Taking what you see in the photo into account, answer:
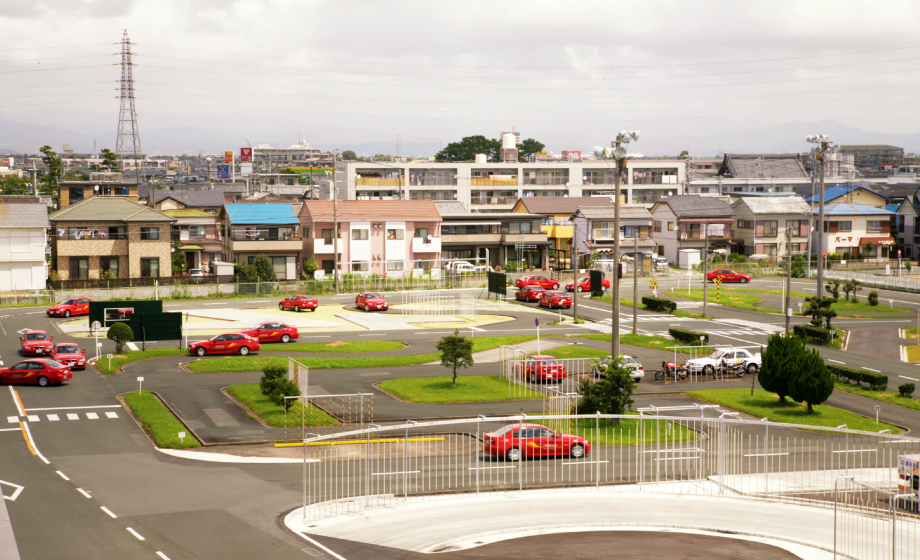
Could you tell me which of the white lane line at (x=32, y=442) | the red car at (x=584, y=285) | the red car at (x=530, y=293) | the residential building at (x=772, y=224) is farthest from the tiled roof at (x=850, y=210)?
the white lane line at (x=32, y=442)

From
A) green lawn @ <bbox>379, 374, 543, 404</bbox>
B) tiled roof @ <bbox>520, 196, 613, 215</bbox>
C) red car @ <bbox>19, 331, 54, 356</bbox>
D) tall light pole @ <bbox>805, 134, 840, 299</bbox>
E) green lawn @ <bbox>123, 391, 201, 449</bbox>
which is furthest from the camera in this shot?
tiled roof @ <bbox>520, 196, 613, 215</bbox>

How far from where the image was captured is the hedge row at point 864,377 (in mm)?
37688

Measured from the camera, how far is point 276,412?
3206 cm

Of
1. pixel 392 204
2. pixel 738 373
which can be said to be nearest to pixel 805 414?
pixel 738 373

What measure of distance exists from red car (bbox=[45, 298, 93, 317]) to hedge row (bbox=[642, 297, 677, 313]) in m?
42.0

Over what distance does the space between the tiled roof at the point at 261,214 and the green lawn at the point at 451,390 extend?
48.6 metres

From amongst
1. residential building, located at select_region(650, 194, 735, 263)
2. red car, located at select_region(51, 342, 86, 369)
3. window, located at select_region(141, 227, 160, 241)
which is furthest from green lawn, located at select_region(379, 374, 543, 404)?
residential building, located at select_region(650, 194, 735, 263)

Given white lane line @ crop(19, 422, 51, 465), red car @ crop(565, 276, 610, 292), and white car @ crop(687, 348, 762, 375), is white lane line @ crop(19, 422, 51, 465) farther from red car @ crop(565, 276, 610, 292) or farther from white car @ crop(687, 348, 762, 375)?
red car @ crop(565, 276, 610, 292)

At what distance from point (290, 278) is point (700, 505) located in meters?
67.8

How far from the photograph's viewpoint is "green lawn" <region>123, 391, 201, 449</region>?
2788 centimetres

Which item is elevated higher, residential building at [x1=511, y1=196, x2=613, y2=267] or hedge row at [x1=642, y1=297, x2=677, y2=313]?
residential building at [x1=511, y1=196, x2=613, y2=267]

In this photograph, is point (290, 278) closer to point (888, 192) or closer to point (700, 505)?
point (700, 505)

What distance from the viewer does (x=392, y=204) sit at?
86750 mm

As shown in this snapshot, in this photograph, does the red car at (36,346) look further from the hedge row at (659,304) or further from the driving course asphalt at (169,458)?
the hedge row at (659,304)
